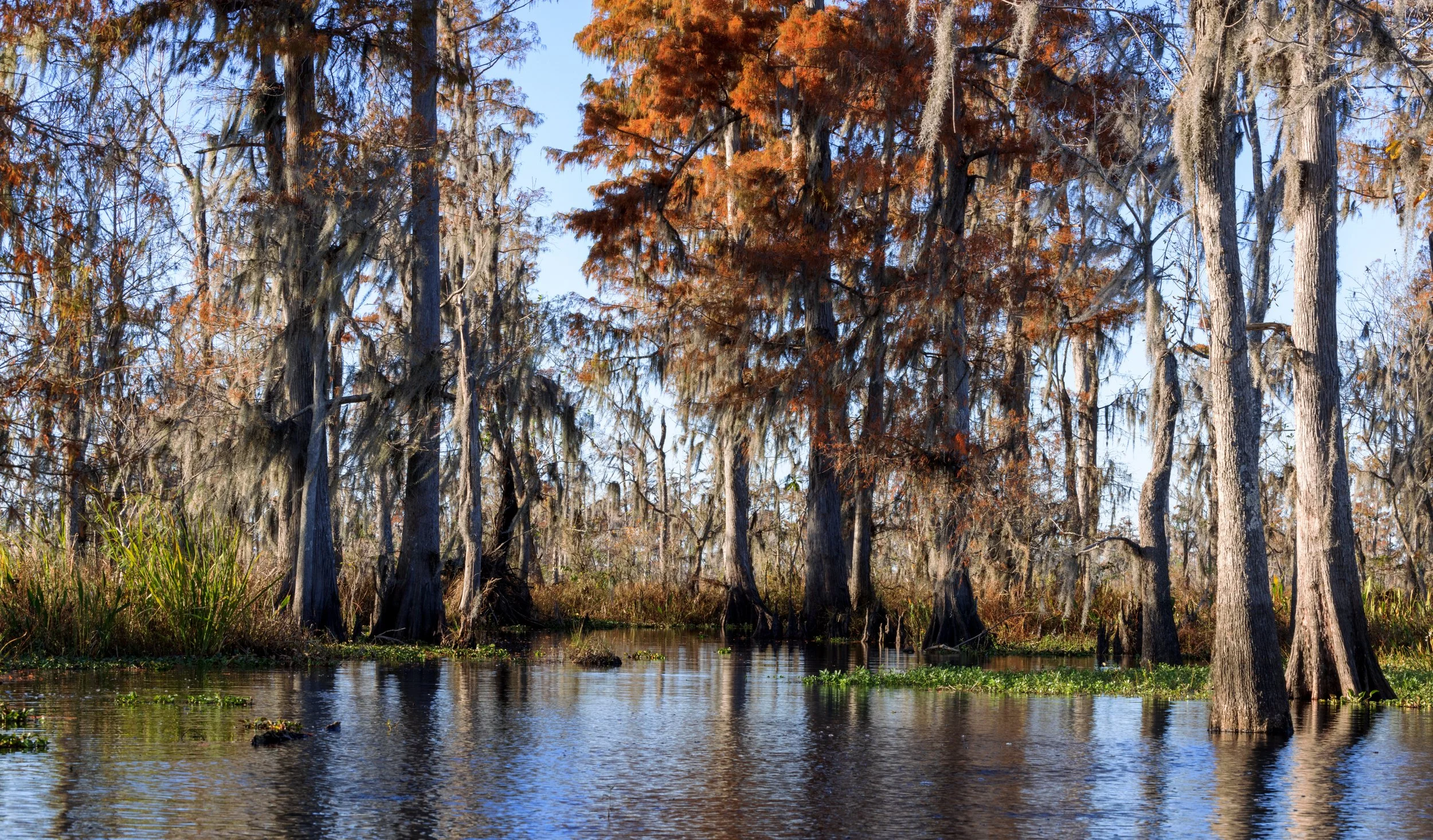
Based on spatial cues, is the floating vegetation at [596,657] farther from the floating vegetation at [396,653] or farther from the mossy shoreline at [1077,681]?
the mossy shoreline at [1077,681]

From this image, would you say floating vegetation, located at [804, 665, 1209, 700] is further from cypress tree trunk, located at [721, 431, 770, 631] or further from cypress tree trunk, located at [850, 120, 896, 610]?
cypress tree trunk, located at [721, 431, 770, 631]

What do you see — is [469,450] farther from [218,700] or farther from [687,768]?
[687,768]

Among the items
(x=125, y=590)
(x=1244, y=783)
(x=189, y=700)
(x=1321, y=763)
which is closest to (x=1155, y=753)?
(x=1321, y=763)

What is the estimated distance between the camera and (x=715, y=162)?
105 ft

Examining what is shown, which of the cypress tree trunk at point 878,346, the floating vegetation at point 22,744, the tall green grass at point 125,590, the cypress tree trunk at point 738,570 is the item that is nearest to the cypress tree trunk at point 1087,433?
the cypress tree trunk at point 878,346

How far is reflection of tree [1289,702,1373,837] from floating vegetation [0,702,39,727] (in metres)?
9.59

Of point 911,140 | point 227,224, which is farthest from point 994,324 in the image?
point 227,224

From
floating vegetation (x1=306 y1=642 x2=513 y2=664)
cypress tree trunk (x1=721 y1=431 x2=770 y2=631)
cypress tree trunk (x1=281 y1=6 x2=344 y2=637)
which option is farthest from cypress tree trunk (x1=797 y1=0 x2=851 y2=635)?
cypress tree trunk (x1=281 y1=6 x2=344 y2=637)

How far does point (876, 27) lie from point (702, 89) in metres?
5.25

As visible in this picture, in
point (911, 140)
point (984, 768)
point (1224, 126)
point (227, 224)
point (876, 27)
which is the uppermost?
point (876, 27)

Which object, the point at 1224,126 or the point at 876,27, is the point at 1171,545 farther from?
the point at 1224,126

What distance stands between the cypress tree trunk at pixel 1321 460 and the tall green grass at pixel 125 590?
1328 cm

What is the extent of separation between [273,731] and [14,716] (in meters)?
2.43

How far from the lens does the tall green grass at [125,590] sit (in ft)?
57.3
